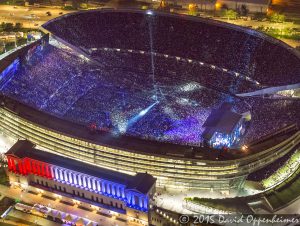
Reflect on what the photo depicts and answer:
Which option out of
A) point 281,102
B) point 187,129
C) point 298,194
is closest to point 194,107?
point 187,129

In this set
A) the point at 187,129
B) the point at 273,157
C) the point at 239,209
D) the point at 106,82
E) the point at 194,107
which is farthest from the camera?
the point at 106,82

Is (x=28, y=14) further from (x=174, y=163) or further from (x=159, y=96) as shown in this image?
(x=174, y=163)

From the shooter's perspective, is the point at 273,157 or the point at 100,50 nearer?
the point at 273,157

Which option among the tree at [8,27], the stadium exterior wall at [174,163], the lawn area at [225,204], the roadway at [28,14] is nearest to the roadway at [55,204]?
the stadium exterior wall at [174,163]

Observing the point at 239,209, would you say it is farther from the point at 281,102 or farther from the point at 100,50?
the point at 100,50

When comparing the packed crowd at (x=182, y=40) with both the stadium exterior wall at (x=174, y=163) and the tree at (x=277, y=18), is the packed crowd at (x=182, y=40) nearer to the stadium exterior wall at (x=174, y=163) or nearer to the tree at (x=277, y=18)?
the stadium exterior wall at (x=174, y=163)

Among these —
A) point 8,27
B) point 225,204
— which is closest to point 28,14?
point 8,27

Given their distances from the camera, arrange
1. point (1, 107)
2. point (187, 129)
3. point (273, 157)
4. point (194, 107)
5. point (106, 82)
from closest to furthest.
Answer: point (273, 157), point (1, 107), point (187, 129), point (194, 107), point (106, 82)
